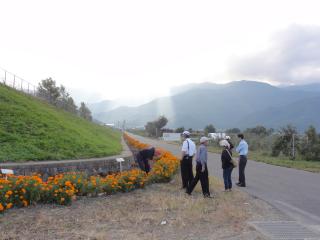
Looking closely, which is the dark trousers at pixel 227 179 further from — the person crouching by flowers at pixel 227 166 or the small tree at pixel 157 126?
the small tree at pixel 157 126

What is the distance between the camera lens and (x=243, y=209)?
836 centimetres

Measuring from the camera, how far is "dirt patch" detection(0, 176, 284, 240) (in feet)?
20.5

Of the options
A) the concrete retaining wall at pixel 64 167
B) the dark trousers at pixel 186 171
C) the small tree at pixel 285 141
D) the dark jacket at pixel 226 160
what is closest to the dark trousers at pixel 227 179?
the dark jacket at pixel 226 160

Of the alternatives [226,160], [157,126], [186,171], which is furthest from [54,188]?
[157,126]

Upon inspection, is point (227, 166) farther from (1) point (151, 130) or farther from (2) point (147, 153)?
(1) point (151, 130)

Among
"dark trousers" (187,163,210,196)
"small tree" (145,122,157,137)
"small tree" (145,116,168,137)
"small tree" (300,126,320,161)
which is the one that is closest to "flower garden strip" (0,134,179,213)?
"dark trousers" (187,163,210,196)

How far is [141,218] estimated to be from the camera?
23.8 feet

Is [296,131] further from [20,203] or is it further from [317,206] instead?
[20,203]

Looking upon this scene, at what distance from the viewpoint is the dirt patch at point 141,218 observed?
20.5 feet

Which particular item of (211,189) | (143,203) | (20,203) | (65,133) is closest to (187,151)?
(211,189)

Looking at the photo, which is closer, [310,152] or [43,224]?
[43,224]

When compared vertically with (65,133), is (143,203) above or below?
below

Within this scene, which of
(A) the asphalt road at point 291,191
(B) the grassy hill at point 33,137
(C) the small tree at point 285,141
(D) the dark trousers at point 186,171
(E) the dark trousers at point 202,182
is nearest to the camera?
(A) the asphalt road at point 291,191

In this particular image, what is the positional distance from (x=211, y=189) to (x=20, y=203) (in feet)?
17.6
